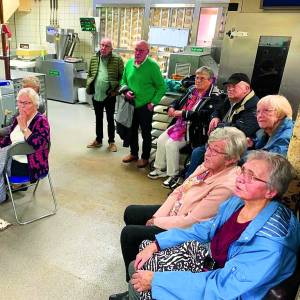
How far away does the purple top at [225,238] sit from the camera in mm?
1285

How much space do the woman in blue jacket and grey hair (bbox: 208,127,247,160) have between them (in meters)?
0.35

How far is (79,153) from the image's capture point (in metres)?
3.90

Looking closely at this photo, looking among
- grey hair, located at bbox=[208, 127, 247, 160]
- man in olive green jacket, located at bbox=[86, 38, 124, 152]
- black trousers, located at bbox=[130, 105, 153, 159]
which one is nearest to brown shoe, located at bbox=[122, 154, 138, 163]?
black trousers, located at bbox=[130, 105, 153, 159]

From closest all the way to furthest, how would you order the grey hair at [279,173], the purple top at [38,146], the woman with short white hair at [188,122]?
the grey hair at [279,173] < the purple top at [38,146] < the woman with short white hair at [188,122]

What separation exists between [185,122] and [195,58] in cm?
112

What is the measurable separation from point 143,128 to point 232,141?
1.97m

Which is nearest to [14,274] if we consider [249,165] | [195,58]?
[249,165]

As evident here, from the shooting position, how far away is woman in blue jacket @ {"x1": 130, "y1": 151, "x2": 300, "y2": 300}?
3.55ft

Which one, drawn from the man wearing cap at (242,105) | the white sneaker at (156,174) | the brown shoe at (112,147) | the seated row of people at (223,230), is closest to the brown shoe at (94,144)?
the brown shoe at (112,147)

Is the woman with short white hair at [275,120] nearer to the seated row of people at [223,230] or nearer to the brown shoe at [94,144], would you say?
the seated row of people at [223,230]

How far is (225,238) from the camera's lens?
133cm

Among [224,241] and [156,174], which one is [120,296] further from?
[156,174]

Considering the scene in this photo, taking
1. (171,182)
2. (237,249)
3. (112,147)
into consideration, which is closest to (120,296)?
(237,249)

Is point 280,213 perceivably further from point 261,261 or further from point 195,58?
point 195,58
